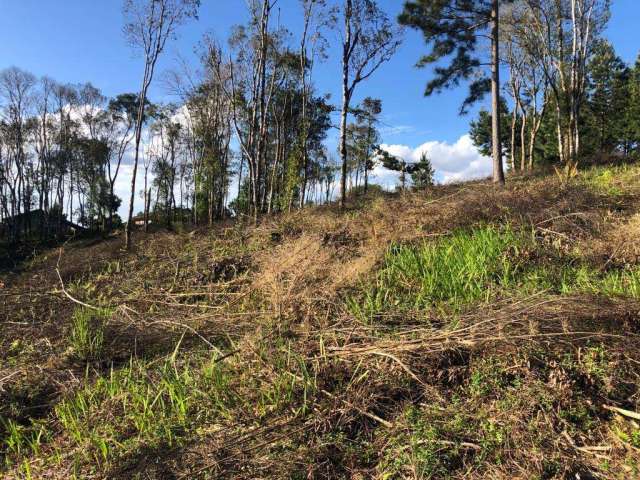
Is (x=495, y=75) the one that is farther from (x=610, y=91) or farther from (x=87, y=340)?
(x=610, y=91)

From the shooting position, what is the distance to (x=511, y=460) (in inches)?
79.0

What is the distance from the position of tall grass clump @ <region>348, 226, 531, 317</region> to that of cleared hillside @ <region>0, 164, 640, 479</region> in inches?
1.0

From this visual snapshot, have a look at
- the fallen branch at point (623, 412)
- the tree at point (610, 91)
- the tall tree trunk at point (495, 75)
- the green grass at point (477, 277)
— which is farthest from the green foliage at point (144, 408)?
the tree at point (610, 91)

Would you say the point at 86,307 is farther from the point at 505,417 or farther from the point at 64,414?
the point at 505,417

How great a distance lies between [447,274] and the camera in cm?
423

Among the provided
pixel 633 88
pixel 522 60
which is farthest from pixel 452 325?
pixel 633 88

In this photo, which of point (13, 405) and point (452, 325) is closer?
point (452, 325)

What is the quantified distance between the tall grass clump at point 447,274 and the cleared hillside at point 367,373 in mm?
26

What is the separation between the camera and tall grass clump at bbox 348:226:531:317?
385 cm

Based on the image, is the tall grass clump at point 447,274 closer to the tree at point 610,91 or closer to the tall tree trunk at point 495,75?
the tall tree trunk at point 495,75

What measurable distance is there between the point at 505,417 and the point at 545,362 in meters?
0.46

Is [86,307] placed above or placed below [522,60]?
below

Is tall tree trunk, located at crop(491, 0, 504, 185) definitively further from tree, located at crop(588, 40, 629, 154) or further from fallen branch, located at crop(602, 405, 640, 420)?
tree, located at crop(588, 40, 629, 154)

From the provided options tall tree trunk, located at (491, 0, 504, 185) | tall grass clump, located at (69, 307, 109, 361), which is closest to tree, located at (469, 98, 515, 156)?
tall tree trunk, located at (491, 0, 504, 185)
